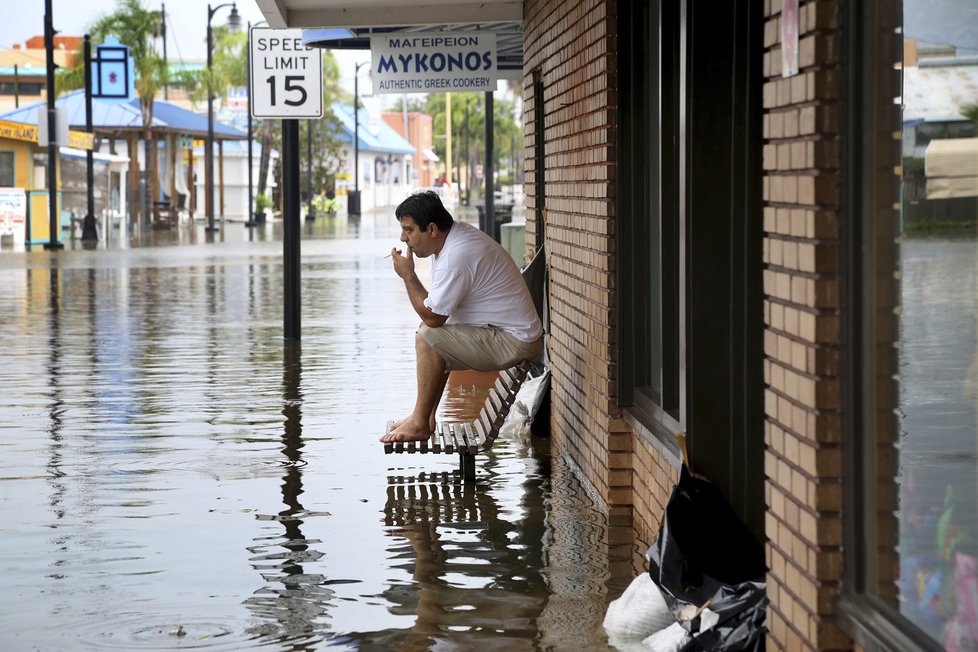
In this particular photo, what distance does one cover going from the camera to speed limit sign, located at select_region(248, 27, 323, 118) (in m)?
14.9

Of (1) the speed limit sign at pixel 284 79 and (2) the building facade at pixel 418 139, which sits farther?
(2) the building facade at pixel 418 139

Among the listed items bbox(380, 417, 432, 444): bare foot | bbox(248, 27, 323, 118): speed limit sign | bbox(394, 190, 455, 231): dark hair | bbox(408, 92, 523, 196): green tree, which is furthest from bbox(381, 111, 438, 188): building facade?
bbox(380, 417, 432, 444): bare foot

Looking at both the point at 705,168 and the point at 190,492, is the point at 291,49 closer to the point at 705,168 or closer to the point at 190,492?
the point at 190,492

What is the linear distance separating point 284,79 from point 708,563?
11011 mm

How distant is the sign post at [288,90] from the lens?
14.9 meters

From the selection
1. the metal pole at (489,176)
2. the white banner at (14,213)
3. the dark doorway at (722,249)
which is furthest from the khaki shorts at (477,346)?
the white banner at (14,213)

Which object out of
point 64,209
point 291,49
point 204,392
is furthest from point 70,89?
point 204,392

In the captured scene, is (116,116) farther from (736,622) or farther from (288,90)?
(736,622)

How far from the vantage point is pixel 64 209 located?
157 feet

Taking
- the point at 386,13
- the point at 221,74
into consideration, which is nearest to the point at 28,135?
the point at 221,74

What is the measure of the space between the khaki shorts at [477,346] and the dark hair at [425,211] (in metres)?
0.57

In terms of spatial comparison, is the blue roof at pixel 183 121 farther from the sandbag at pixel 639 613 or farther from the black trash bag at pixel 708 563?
the black trash bag at pixel 708 563

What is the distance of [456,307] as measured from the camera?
27.1 feet

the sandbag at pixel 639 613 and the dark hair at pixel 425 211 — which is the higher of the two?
the dark hair at pixel 425 211
